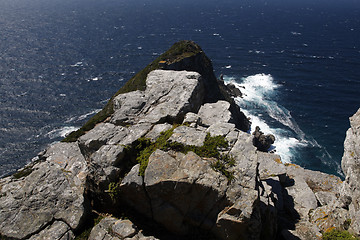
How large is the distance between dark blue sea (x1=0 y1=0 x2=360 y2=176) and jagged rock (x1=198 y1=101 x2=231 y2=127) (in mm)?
44132

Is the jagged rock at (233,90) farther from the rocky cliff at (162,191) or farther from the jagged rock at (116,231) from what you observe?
the jagged rock at (116,231)

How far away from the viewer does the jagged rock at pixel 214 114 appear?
2375cm

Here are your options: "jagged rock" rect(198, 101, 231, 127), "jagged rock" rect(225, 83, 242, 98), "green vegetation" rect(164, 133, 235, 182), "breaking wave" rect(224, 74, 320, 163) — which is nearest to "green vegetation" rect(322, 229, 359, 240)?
"green vegetation" rect(164, 133, 235, 182)

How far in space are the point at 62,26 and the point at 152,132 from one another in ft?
694

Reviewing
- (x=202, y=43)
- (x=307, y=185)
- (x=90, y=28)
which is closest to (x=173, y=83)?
(x=307, y=185)

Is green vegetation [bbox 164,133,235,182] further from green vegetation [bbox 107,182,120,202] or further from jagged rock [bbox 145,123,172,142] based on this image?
→ green vegetation [bbox 107,182,120,202]

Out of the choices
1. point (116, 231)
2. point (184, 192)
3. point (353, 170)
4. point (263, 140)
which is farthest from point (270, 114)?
point (116, 231)

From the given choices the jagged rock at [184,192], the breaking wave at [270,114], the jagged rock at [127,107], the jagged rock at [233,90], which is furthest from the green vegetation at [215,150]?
the jagged rock at [233,90]

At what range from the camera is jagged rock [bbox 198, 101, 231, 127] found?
2375 cm

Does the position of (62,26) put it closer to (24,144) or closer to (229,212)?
(24,144)

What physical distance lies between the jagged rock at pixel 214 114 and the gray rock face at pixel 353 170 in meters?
9.93

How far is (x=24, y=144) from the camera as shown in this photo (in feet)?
241

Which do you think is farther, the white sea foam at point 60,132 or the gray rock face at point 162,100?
the white sea foam at point 60,132

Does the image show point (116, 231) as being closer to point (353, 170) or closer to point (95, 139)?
point (95, 139)
